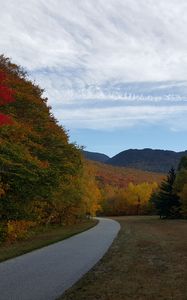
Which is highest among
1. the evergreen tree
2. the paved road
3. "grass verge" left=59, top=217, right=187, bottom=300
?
the evergreen tree

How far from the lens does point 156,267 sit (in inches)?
663

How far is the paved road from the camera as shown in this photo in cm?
1160

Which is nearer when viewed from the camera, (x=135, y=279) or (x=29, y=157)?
(x=135, y=279)

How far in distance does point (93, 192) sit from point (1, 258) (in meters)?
62.0

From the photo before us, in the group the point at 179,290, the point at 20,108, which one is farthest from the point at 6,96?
the point at 179,290

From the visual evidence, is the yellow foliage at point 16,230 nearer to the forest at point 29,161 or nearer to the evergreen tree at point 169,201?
the forest at point 29,161

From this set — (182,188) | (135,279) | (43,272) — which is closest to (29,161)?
(43,272)

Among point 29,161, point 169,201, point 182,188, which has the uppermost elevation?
point 182,188

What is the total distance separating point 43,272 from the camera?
1505 cm

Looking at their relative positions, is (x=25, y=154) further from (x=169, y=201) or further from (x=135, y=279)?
(x=169, y=201)

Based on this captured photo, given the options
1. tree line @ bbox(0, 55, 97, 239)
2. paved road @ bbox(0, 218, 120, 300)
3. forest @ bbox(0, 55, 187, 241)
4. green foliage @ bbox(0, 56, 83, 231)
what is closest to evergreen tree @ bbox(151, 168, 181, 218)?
forest @ bbox(0, 55, 187, 241)

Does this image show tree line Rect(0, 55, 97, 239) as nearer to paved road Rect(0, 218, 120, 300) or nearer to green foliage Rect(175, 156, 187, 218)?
paved road Rect(0, 218, 120, 300)

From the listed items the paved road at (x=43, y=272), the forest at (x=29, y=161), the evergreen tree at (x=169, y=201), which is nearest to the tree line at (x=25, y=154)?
the forest at (x=29, y=161)

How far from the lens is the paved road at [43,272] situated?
1160 cm
